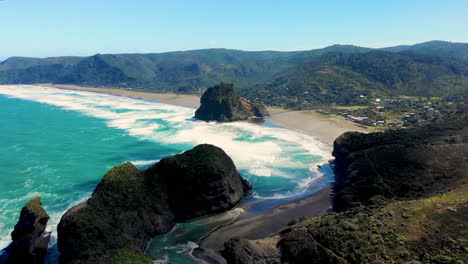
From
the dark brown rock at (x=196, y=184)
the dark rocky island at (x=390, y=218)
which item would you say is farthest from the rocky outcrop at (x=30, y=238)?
the dark rocky island at (x=390, y=218)

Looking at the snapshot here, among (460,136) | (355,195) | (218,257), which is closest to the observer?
(218,257)

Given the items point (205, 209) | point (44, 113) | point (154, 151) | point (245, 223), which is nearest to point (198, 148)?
point (205, 209)

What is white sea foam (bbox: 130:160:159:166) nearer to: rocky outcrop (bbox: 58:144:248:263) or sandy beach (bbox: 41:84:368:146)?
rocky outcrop (bbox: 58:144:248:263)

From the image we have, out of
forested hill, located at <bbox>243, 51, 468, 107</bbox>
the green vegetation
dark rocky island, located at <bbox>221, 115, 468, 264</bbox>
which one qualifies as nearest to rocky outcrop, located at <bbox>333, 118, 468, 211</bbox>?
dark rocky island, located at <bbox>221, 115, 468, 264</bbox>

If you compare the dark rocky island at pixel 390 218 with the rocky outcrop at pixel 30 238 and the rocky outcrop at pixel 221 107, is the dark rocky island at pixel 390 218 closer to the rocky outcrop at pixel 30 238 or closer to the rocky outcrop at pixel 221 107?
the rocky outcrop at pixel 30 238

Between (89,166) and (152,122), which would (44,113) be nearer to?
(152,122)

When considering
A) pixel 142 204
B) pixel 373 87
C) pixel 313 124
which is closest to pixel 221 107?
pixel 313 124

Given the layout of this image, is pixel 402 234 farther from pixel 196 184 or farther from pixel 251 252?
pixel 196 184
